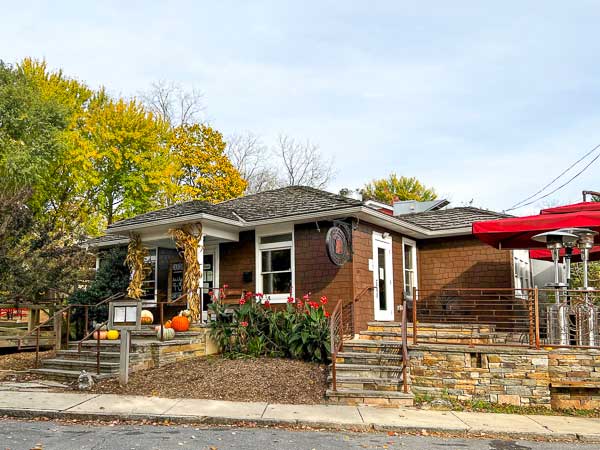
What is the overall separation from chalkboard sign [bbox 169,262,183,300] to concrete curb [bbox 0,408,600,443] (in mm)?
6890

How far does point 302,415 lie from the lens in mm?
7621

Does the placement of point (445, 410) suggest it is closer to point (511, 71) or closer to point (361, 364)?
point (361, 364)

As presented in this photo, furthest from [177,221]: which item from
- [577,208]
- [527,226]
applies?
[577,208]

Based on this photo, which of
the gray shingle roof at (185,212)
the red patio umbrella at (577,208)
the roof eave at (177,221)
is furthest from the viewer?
the gray shingle roof at (185,212)

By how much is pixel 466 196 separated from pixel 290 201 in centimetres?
3338

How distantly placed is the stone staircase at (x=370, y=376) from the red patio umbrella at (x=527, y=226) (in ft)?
9.11

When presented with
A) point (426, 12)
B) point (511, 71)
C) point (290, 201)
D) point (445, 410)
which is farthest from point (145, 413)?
point (511, 71)

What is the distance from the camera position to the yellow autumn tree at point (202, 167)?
29.2m

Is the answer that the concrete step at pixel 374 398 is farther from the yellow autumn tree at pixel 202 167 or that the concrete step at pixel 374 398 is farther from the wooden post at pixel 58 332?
the yellow autumn tree at pixel 202 167

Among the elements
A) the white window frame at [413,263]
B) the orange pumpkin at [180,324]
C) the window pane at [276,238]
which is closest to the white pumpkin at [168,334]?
the orange pumpkin at [180,324]

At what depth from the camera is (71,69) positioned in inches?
998

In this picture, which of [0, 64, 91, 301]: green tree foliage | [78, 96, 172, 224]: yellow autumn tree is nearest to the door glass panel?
[0, 64, 91, 301]: green tree foliage

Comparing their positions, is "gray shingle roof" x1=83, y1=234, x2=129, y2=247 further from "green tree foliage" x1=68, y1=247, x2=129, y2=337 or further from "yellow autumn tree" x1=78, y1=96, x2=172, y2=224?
"yellow autumn tree" x1=78, y1=96, x2=172, y2=224

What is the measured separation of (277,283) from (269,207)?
1.97 meters
